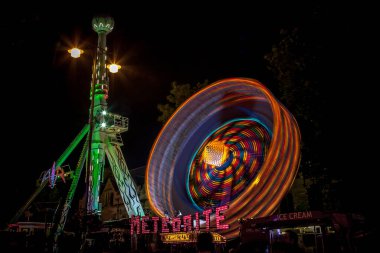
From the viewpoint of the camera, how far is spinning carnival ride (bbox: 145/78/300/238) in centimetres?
1773

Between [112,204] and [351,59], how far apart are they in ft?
127

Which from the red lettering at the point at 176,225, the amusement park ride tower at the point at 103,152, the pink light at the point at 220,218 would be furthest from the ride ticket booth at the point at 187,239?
the amusement park ride tower at the point at 103,152

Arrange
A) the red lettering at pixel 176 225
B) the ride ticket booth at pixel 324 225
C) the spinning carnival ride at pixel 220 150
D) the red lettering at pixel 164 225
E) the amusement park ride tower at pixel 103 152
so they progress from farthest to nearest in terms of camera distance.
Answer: the amusement park ride tower at pixel 103 152, the red lettering at pixel 164 225, the red lettering at pixel 176 225, the spinning carnival ride at pixel 220 150, the ride ticket booth at pixel 324 225

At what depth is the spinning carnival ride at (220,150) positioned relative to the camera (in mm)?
17734

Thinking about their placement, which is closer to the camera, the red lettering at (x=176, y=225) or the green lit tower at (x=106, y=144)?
the red lettering at (x=176, y=225)

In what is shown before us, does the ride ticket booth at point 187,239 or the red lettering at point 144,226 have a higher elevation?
the red lettering at point 144,226

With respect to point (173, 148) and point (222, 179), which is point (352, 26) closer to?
point (222, 179)

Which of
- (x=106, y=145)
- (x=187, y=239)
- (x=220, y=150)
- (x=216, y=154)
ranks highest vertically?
(x=106, y=145)

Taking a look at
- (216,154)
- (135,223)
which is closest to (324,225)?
(216,154)

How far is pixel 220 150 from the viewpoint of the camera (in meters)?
23.6

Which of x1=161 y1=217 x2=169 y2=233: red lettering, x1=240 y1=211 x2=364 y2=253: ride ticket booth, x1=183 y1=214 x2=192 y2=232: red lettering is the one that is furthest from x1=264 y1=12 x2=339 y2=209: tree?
x1=161 y1=217 x2=169 y2=233: red lettering

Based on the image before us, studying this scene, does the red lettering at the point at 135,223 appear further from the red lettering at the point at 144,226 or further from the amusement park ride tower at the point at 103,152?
the amusement park ride tower at the point at 103,152

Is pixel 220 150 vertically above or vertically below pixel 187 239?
above

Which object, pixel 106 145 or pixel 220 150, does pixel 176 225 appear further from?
pixel 106 145
